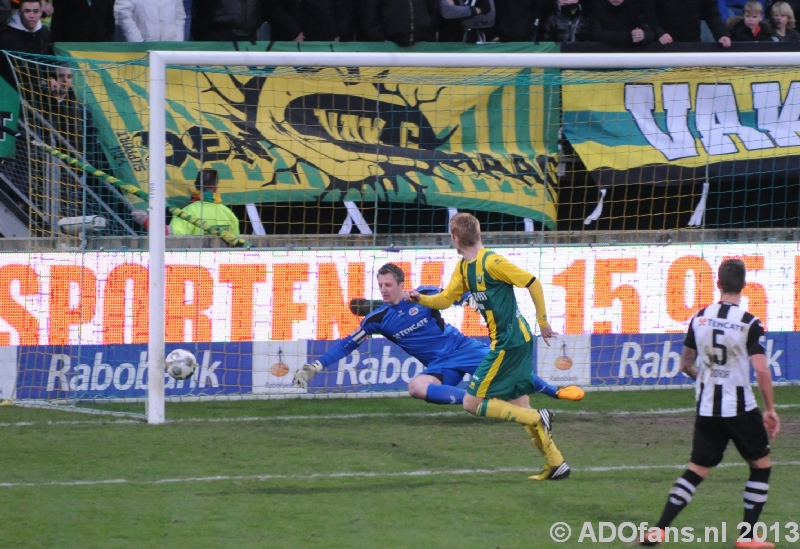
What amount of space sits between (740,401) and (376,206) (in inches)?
240

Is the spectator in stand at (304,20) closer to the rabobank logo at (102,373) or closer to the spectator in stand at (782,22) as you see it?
the rabobank logo at (102,373)

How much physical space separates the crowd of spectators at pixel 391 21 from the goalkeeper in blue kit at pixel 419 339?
140 inches

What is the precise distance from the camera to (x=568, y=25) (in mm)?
12336

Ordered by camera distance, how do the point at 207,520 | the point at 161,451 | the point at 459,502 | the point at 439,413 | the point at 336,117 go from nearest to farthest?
the point at 207,520 < the point at 459,502 < the point at 161,451 < the point at 439,413 < the point at 336,117

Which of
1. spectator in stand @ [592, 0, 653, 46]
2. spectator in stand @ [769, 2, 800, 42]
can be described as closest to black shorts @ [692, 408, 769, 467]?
spectator in stand @ [592, 0, 653, 46]

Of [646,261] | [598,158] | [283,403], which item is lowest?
[283,403]

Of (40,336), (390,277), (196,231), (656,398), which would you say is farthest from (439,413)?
(40,336)

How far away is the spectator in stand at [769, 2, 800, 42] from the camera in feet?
41.3

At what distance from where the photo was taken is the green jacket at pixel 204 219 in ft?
34.8

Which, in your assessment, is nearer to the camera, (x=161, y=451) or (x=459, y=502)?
(x=459, y=502)

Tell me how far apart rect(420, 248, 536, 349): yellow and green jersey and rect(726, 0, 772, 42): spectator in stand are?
6.56 metres

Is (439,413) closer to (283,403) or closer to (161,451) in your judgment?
(283,403)

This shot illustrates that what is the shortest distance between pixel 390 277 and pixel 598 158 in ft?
11.2

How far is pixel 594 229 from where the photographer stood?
11.8 meters
